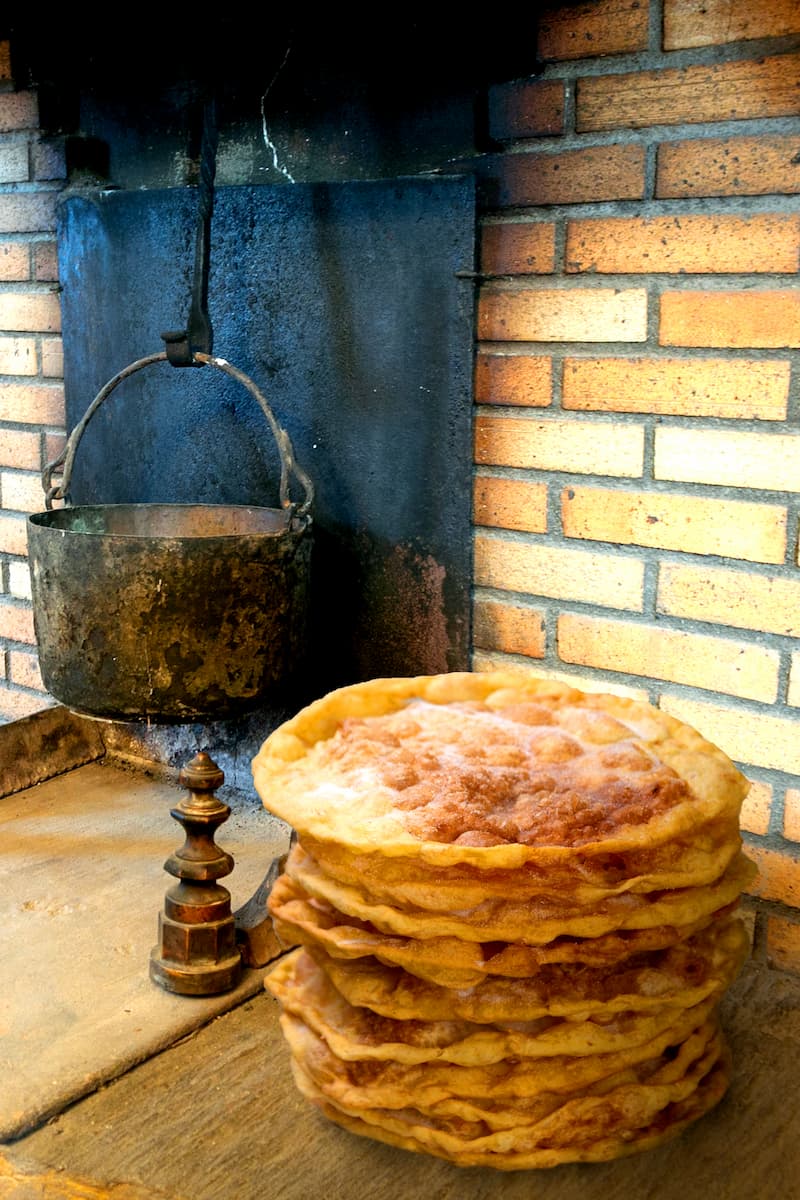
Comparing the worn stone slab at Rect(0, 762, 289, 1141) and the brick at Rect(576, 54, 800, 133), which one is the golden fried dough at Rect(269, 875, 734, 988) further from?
the brick at Rect(576, 54, 800, 133)

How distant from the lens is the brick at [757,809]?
164cm

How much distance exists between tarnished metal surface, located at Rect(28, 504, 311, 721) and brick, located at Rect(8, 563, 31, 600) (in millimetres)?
767

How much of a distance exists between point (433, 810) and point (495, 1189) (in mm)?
369

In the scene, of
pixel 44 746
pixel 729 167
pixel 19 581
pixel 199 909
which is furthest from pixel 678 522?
pixel 19 581

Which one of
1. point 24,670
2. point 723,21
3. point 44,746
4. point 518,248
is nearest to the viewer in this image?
point 723,21

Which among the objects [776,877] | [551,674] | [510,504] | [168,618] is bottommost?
[776,877]

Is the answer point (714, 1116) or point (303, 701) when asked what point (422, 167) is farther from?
point (714, 1116)

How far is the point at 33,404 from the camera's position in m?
2.47

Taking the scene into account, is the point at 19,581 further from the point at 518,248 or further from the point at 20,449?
the point at 518,248

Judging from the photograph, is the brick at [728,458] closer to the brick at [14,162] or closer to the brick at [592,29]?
the brick at [592,29]

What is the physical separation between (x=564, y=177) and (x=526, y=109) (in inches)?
4.6

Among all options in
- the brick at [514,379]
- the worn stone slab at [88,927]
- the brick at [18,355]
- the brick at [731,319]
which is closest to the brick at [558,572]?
the brick at [514,379]

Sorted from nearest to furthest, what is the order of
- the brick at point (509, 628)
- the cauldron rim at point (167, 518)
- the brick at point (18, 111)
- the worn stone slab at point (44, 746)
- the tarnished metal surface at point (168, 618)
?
1. the tarnished metal surface at point (168, 618)
2. the brick at point (509, 628)
3. the cauldron rim at point (167, 518)
4. the worn stone slab at point (44, 746)
5. the brick at point (18, 111)

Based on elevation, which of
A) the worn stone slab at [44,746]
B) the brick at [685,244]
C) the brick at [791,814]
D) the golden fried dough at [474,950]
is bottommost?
the worn stone slab at [44,746]
